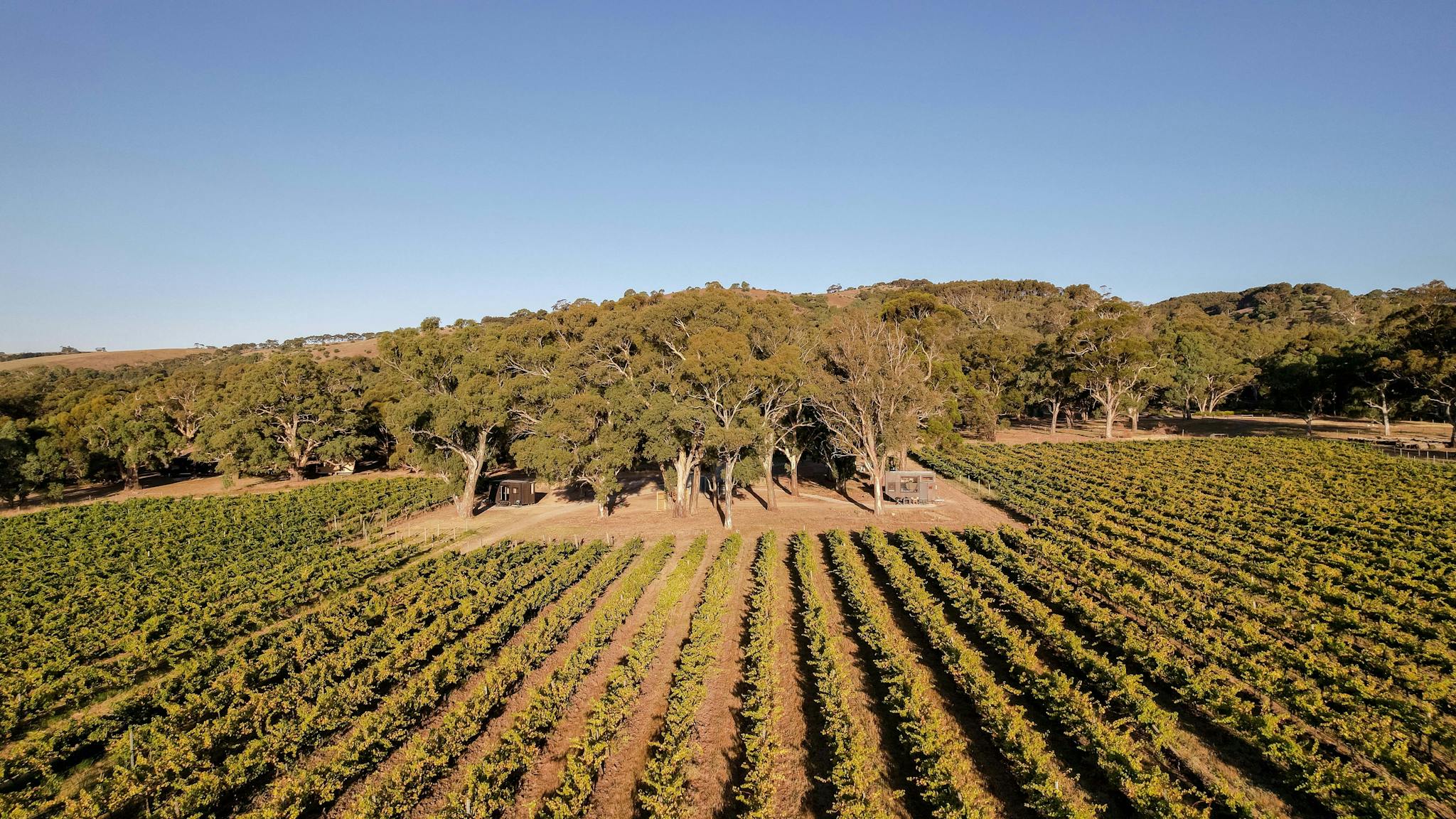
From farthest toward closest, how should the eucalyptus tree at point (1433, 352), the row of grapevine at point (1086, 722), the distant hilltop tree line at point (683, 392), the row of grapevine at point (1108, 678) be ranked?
the eucalyptus tree at point (1433, 352)
the distant hilltop tree line at point (683, 392)
the row of grapevine at point (1108, 678)
the row of grapevine at point (1086, 722)

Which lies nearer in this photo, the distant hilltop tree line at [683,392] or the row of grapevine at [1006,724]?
the row of grapevine at [1006,724]

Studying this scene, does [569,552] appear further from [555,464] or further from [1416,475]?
[1416,475]

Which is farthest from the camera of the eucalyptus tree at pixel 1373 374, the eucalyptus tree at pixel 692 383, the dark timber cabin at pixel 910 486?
the eucalyptus tree at pixel 1373 374

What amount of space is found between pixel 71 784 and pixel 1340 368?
91121 millimetres

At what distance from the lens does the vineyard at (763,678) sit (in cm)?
1120

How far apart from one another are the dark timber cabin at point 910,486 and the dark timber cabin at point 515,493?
2604 centimetres

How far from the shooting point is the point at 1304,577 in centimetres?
2066

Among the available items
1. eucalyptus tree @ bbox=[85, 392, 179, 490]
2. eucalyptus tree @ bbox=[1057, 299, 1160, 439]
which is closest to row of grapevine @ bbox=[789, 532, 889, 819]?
eucalyptus tree @ bbox=[1057, 299, 1160, 439]

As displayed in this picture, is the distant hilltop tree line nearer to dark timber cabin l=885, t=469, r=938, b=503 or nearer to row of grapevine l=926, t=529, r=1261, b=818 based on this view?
dark timber cabin l=885, t=469, r=938, b=503

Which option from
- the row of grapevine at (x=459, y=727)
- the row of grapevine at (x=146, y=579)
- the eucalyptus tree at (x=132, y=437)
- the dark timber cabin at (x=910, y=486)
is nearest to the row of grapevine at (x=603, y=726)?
the row of grapevine at (x=459, y=727)

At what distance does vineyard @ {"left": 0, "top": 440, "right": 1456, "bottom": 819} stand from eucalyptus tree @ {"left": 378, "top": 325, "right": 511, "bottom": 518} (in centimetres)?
955

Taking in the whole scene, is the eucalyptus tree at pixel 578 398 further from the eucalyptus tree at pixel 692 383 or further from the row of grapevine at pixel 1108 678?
the row of grapevine at pixel 1108 678

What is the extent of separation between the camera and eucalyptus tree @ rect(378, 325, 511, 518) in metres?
35.6

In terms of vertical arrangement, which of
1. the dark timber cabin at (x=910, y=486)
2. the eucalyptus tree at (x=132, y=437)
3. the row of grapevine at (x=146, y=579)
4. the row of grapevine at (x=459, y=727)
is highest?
the eucalyptus tree at (x=132, y=437)
